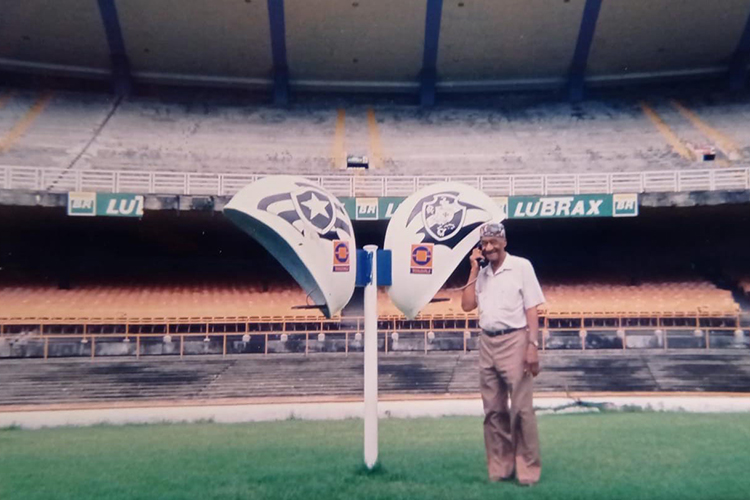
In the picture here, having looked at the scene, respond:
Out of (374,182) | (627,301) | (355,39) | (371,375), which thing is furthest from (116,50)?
(371,375)

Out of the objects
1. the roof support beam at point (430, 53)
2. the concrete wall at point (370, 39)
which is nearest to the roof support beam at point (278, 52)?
the concrete wall at point (370, 39)

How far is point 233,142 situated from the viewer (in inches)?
837

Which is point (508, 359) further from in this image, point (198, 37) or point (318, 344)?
point (198, 37)

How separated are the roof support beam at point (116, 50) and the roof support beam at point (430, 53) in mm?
9938

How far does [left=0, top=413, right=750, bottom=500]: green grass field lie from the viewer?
401 cm

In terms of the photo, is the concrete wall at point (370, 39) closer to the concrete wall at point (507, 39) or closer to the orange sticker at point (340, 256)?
the concrete wall at point (507, 39)

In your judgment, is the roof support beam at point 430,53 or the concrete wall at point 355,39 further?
the roof support beam at point 430,53

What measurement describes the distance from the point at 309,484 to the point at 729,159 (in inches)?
743

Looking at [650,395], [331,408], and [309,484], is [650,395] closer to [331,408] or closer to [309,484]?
[331,408]

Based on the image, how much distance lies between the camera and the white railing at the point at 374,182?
1595 cm

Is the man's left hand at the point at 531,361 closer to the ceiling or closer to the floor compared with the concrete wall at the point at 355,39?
closer to the floor

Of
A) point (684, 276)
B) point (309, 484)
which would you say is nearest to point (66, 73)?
point (684, 276)

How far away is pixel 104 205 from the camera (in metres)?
14.9

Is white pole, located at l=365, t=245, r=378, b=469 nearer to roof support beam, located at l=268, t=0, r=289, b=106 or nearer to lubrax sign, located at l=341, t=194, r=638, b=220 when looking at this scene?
lubrax sign, located at l=341, t=194, r=638, b=220
